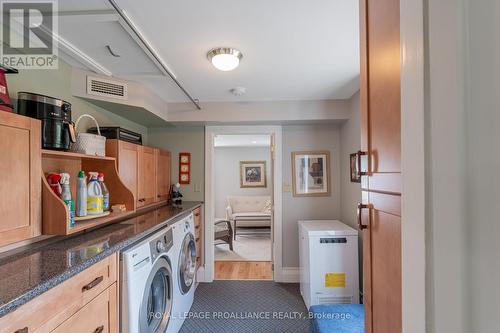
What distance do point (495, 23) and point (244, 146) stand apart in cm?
651

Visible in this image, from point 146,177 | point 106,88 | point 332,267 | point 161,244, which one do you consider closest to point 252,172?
point 146,177

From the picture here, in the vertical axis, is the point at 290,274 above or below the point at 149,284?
below

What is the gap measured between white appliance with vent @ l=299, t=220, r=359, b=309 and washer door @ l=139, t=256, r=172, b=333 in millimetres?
1391

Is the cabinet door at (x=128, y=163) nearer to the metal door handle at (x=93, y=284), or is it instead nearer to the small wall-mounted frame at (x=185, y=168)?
the small wall-mounted frame at (x=185, y=168)

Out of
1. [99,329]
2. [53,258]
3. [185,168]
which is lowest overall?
[99,329]

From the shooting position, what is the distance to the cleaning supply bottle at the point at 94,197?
1.73 meters

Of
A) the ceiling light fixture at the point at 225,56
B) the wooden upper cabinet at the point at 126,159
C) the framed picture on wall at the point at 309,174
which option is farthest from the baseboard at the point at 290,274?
the ceiling light fixture at the point at 225,56

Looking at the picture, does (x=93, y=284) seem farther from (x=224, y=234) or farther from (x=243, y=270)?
(x=224, y=234)

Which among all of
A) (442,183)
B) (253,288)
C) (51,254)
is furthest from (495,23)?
(253,288)

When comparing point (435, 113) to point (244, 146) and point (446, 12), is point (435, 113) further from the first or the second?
point (244, 146)

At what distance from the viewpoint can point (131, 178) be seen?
2.41 metres

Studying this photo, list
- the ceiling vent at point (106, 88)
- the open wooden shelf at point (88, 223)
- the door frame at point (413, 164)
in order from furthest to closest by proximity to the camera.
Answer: the ceiling vent at point (106, 88) < the open wooden shelf at point (88, 223) < the door frame at point (413, 164)

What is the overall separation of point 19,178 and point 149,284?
0.95 metres

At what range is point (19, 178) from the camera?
1240 mm
